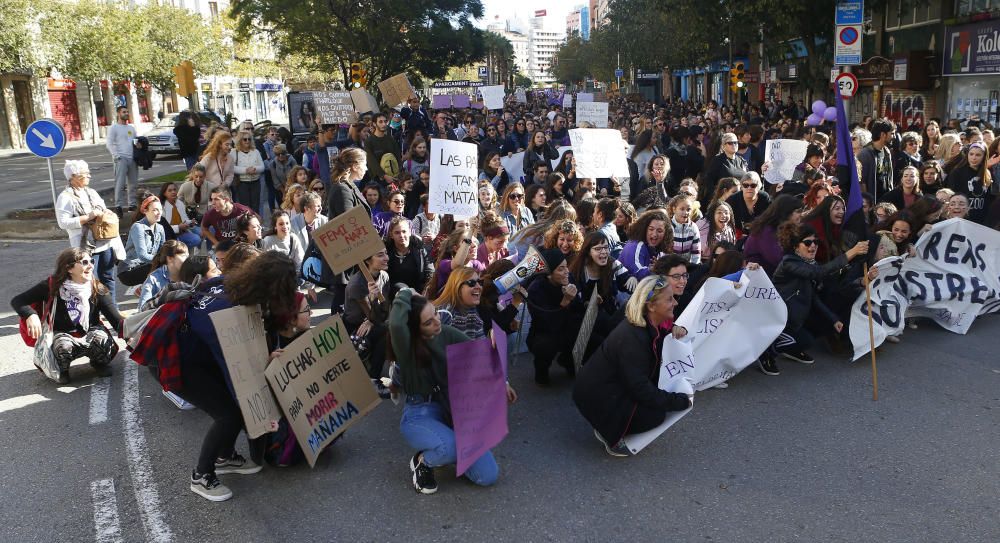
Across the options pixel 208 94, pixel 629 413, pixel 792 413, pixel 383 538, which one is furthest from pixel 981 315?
pixel 208 94

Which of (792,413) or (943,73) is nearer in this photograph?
(792,413)

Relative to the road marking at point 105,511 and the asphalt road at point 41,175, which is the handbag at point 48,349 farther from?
the asphalt road at point 41,175

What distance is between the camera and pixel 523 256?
25.6ft

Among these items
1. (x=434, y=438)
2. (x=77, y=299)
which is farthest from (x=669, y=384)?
(x=77, y=299)

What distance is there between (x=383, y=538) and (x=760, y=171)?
9.08 metres

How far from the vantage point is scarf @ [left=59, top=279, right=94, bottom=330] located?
275 inches

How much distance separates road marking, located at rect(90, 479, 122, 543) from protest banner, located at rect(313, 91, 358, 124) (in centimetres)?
1220

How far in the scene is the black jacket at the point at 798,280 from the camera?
706 cm

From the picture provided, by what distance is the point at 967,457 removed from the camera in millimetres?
5301

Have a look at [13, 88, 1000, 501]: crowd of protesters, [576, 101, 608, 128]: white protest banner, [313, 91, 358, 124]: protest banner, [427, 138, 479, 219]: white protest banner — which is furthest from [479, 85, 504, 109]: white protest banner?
[427, 138, 479, 219]: white protest banner

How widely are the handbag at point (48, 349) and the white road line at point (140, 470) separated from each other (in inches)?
22.3

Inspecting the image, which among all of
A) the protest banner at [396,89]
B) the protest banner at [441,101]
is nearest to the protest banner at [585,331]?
the protest banner at [396,89]

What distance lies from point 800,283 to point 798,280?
0.10 ft

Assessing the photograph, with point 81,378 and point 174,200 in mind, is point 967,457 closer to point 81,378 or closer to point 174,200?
point 81,378
